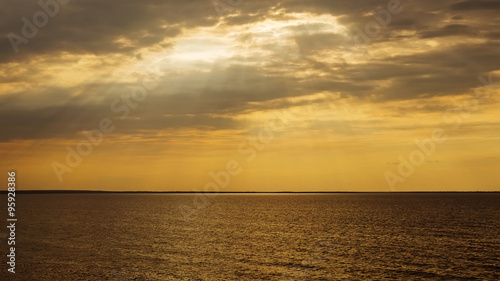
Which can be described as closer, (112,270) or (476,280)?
(476,280)

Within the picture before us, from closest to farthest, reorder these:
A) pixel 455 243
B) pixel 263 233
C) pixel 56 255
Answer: pixel 56 255 < pixel 455 243 < pixel 263 233

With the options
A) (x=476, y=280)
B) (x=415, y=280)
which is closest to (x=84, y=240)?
(x=415, y=280)

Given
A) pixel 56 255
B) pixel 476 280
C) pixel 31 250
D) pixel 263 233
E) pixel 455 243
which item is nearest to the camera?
pixel 476 280

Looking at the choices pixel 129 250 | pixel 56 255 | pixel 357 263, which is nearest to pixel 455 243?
pixel 357 263

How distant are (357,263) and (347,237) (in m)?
30.9

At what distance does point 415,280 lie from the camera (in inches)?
2029

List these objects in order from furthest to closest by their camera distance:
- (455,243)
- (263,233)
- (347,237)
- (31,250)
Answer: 1. (263,233)
2. (347,237)
3. (455,243)
4. (31,250)

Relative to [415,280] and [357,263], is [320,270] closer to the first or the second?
[357,263]

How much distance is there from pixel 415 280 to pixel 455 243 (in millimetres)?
35141

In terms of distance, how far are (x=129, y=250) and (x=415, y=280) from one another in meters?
44.8

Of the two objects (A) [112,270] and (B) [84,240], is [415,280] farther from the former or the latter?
(B) [84,240]

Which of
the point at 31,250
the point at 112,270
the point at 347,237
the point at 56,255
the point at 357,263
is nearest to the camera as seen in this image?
the point at 112,270

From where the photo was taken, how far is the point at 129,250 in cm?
7319

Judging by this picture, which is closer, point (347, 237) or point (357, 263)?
point (357, 263)
